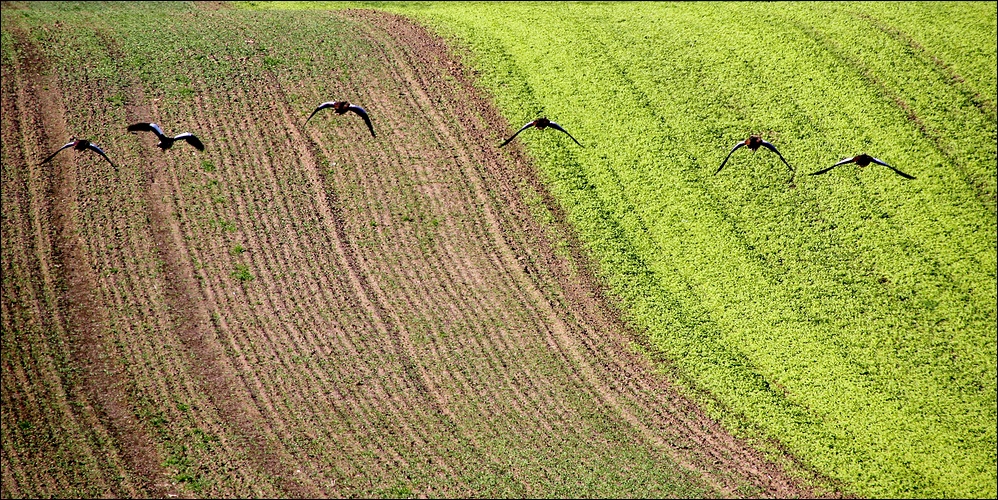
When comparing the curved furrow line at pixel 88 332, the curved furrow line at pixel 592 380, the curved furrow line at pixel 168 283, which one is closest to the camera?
the curved furrow line at pixel 88 332

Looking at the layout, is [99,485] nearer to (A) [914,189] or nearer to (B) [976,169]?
(A) [914,189]

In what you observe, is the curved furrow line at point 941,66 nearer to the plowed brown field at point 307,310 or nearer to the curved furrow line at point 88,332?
the plowed brown field at point 307,310

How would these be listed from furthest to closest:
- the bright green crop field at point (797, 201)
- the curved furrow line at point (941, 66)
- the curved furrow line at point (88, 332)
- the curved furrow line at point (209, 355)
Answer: the curved furrow line at point (941, 66) < the bright green crop field at point (797, 201) < the curved furrow line at point (209, 355) < the curved furrow line at point (88, 332)

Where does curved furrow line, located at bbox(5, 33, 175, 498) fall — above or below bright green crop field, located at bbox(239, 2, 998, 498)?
above

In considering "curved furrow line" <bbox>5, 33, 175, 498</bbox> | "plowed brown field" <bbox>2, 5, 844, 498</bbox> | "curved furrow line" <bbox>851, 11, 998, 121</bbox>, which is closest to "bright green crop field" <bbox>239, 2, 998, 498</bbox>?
"curved furrow line" <bbox>851, 11, 998, 121</bbox>

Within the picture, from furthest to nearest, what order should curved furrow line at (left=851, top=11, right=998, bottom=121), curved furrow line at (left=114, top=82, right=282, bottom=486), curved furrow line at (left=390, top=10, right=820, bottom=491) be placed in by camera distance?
curved furrow line at (left=851, top=11, right=998, bottom=121) → curved furrow line at (left=390, top=10, right=820, bottom=491) → curved furrow line at (left=114, top=82, right=282, bottom=486)

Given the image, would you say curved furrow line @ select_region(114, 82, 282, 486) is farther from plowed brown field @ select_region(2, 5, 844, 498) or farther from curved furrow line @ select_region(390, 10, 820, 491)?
curved furrow line @ select_region(390, 10, 820, 491)

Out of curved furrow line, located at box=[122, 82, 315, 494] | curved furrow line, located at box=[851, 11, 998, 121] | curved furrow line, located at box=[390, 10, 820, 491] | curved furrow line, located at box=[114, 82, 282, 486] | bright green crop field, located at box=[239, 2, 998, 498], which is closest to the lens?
curved furrow line, located at box=[122, 82, 315, 494]

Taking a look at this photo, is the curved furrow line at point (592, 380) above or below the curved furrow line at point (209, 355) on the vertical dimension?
below

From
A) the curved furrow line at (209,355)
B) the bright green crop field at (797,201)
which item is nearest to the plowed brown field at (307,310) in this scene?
the curved furrow line at (209,355)
